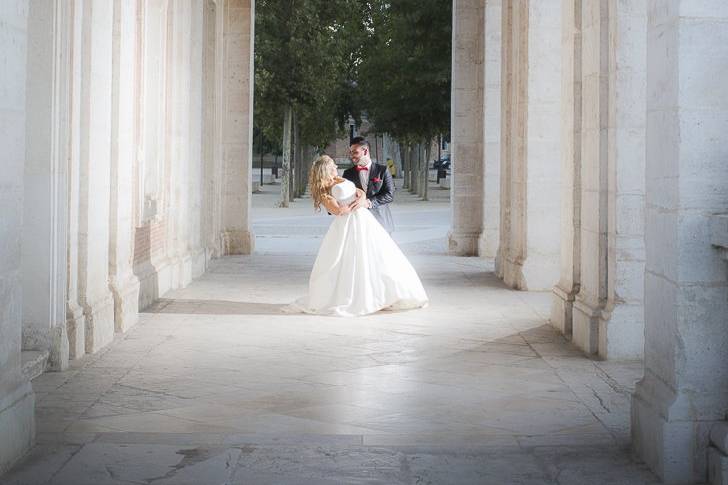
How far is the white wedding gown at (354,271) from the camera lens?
41.0 ft

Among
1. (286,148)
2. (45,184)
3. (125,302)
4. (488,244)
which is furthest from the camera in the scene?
(286,148)

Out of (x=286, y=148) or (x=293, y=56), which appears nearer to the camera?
(x=293, y=56)

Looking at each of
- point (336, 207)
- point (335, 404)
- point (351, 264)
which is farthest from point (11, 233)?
point (336, 207)

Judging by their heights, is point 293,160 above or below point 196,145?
above

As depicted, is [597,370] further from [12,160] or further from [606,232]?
[12,160]

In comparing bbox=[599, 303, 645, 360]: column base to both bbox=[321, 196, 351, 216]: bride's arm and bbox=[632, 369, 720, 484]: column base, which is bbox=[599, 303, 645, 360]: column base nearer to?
bbox=[632, 369, 720, 484]: column base

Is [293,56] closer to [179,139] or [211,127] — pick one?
[211,127]

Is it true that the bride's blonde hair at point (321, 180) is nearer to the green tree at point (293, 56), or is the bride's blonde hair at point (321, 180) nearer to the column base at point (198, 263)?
the column base at point (198, 263)

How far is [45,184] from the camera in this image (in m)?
8.79

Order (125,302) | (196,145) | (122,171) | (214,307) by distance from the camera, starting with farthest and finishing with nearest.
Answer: (196,145), (214,307), (122,171), (125,302)

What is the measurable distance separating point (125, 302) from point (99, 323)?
1.09 meters

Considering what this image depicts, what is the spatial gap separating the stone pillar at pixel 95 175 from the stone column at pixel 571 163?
13.3ft

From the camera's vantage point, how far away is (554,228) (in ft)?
48.5

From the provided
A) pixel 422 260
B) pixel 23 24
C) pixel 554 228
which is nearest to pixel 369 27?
pixel 422 260
